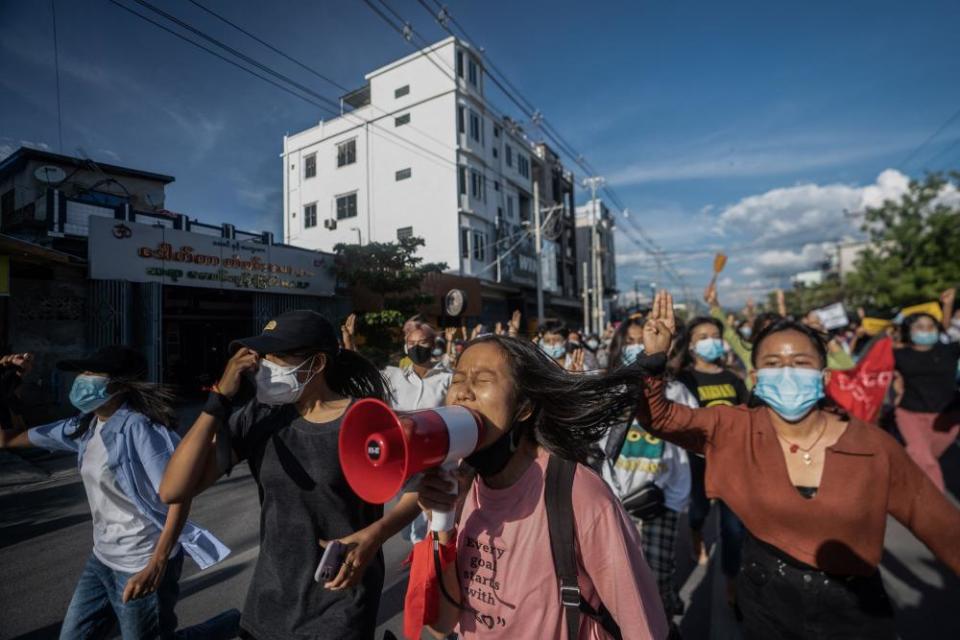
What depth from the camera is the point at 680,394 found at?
315cm

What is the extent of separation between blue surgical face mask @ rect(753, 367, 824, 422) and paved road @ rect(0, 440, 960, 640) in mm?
1815

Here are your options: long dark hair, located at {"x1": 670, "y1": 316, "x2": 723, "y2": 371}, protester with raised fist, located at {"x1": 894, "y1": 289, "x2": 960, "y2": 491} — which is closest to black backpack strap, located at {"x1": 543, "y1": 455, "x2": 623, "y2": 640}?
long dark hair, located at {"x1": 670, "y1": 316, "x2": 723, "y2": 371}

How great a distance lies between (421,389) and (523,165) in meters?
27.8

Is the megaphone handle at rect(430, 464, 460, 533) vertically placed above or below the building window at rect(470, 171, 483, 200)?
below

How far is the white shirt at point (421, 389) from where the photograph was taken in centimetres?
375

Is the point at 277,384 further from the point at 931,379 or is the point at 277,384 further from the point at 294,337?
the point at 931,379

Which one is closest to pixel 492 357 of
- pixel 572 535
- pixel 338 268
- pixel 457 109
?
pixel 572 535

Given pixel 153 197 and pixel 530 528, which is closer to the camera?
pixel 530 528

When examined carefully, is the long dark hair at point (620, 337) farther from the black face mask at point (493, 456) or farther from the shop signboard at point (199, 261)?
the shop signboard at point (199, 261)

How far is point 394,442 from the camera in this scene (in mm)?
888

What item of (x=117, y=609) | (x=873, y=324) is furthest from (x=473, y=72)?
(x=117, y=609)

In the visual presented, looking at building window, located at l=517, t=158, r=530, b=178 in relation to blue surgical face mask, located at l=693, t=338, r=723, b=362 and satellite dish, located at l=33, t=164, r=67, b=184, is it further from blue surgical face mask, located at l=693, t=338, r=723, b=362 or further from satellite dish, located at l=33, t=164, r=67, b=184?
blue surgical face mask, located at l=693, t=338, r=723, b=362

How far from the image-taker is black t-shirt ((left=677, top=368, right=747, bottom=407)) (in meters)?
3.52

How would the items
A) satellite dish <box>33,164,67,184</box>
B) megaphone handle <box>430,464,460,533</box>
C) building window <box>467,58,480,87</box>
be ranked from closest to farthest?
megaphone handle <box>430,464,460,533</box>, satellite dish <box>33,164,67,184</box>, building window <box>467,58,480,87</box>
